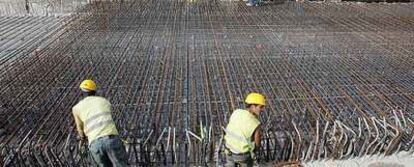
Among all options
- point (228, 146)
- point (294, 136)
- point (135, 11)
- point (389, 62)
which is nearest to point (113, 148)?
point (228, 146)

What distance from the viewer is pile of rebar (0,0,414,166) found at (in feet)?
17.0

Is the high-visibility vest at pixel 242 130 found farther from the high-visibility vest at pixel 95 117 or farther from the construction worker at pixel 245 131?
the high-visibility vest at pixel 95 117

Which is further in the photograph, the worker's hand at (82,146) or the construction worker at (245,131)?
the worker's hand at (82,146)

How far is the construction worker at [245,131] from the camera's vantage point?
13.4 ft

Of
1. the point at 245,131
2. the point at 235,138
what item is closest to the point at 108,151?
the point at 235,138

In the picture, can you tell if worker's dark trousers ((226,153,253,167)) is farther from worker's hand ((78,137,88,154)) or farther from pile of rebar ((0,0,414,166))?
worker's hand ((78,137,88,154))

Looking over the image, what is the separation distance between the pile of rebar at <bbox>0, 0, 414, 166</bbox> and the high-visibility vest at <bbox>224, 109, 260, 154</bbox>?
0.76 metres

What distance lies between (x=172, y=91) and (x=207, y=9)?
7853 millimetres

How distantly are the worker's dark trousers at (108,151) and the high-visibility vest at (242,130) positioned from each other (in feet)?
3.61

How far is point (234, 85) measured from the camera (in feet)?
24.1

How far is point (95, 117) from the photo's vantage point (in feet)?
14.0

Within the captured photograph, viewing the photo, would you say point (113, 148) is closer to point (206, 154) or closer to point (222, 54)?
point (206, 154)

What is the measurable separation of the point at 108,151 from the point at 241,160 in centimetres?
131

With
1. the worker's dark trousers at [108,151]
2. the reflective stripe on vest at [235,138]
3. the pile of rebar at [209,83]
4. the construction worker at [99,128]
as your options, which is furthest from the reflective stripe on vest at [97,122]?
the reflective stripe on vest at [235,138]
